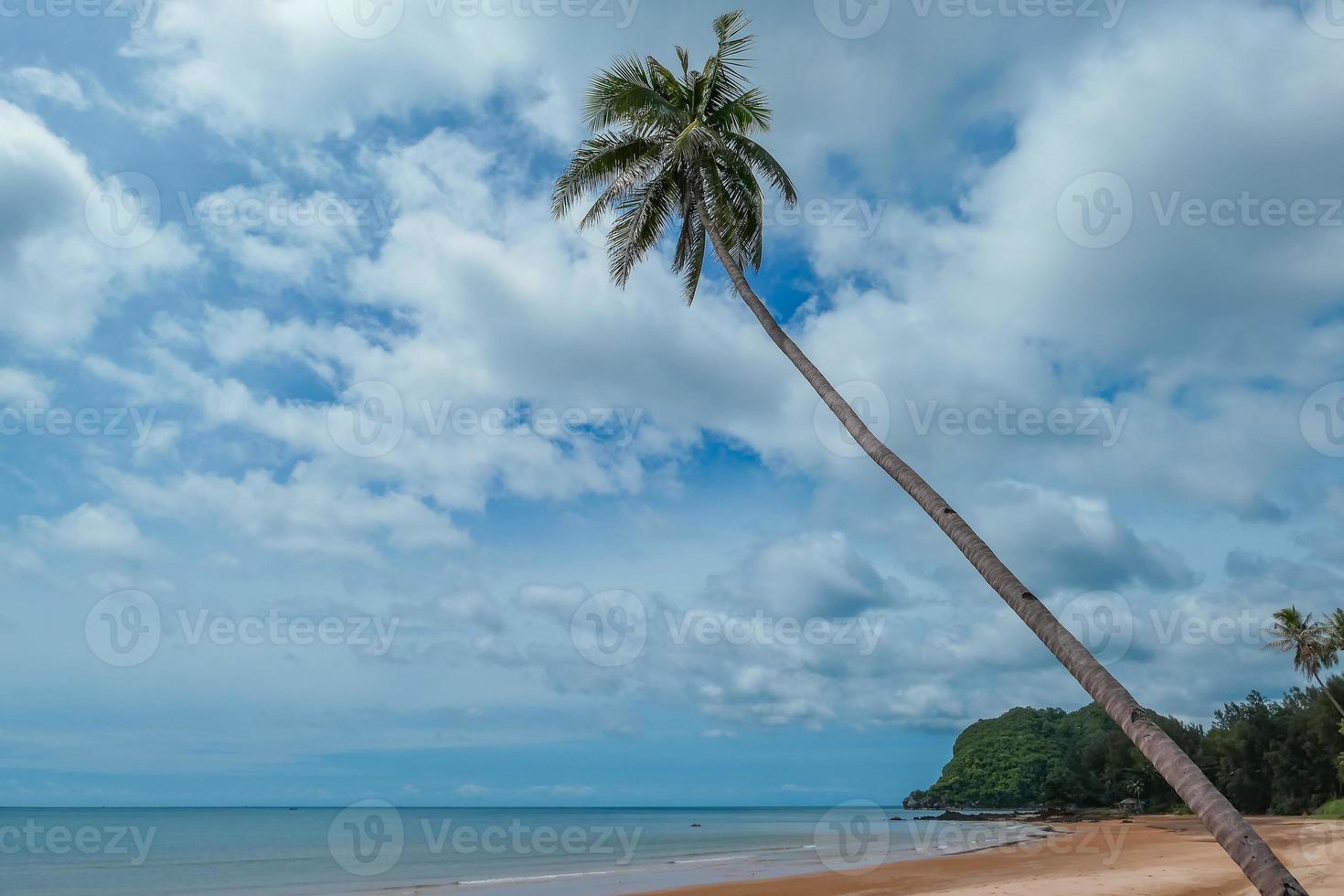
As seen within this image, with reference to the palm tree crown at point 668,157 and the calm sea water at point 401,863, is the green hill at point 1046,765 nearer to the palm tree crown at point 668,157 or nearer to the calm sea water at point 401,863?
the calm sea water at point 401,863

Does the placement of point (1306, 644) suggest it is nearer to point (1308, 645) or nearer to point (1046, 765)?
point (1308, 645)

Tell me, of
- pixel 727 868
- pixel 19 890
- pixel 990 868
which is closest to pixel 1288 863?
pixel 990 868

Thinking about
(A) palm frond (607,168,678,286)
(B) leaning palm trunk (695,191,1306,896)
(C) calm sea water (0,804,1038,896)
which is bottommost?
(C) calm sea water (0,804,1038,896)

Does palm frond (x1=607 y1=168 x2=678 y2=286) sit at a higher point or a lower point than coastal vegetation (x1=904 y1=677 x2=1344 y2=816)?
higher

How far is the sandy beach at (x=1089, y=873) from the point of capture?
16.6 m

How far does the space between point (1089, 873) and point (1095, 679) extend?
1811 centimetres

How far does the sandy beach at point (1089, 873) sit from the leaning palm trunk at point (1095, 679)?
1169 centimetres

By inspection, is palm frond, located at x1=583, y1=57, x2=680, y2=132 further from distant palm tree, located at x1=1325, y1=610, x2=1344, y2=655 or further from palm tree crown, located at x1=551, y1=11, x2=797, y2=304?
distant palm tree, located at x1=1325, y1=610, x2=1344, y2=655

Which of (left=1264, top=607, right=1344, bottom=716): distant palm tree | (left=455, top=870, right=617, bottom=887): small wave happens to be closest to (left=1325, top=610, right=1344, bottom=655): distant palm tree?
(left=1264, top=607, right=1344, bottom=716): distant palm tree

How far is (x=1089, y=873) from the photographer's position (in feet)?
66.3

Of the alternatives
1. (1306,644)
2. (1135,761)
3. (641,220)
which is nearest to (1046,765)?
(1135,761)

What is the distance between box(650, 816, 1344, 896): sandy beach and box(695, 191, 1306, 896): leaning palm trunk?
38.3ft

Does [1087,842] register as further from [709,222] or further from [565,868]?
[709,222]

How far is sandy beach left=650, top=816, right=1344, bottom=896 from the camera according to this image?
16641 mm
